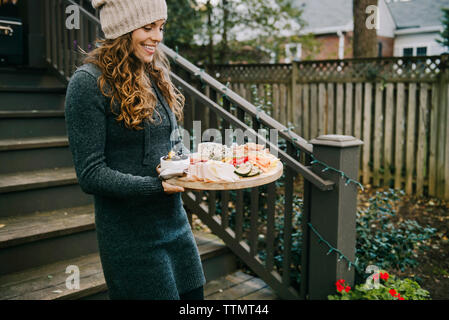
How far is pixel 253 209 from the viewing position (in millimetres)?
2916

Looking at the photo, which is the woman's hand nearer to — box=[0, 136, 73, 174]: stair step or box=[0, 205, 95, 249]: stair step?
box=[0, 205, 95, 249]: stair step

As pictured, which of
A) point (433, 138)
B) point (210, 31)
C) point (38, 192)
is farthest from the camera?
point (210, 31)

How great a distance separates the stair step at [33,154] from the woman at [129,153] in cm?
207

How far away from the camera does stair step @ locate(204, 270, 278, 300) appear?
3.01 metres

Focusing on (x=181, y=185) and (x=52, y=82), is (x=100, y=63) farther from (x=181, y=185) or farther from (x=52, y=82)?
(x=52, y=82)

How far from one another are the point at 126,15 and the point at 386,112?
4860mm

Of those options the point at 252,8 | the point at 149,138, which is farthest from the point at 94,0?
the point at 252,8

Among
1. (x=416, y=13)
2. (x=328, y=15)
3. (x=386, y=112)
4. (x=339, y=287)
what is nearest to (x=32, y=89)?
(x=339, y=287)

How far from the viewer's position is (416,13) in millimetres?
15969

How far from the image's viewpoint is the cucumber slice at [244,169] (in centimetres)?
166

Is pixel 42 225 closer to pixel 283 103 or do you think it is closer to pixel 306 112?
pixel 306 112

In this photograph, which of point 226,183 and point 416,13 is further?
point 416,13

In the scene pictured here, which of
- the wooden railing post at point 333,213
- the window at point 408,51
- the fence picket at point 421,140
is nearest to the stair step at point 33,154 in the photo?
the wooden railing post at point 333,213

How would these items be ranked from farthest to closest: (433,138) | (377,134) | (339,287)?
(377,134) → (433,138) → (339,287)
